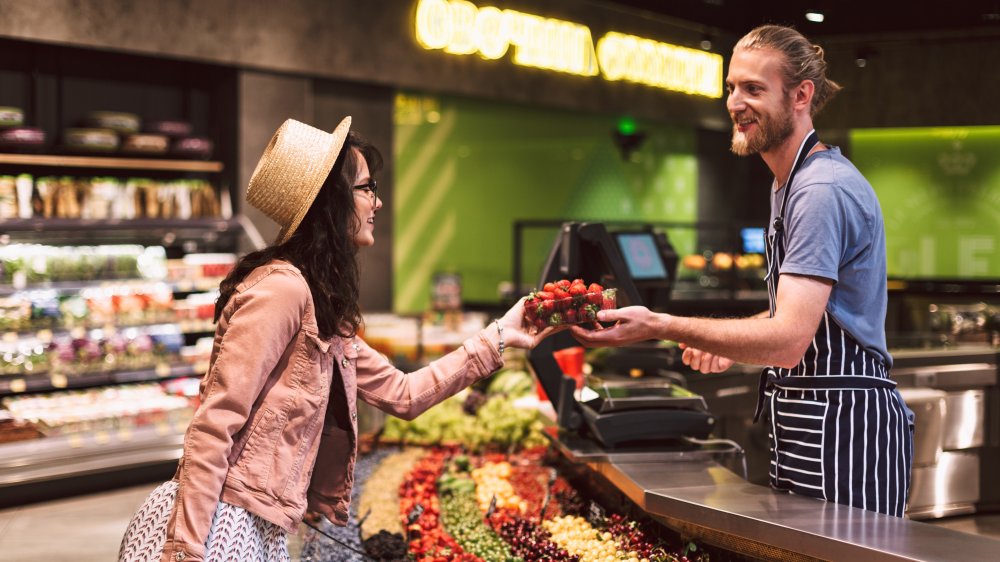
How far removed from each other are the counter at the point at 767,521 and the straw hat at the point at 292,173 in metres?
1.17

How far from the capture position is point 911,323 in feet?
23.1

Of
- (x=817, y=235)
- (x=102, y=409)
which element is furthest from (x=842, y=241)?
(x=102, y=409)

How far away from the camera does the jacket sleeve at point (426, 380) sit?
8.14 feet

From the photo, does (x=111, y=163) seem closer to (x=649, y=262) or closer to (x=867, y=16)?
(x=649, y=262)

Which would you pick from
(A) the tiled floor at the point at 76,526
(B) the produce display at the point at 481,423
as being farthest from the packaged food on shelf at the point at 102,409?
(B) the produce display at the point at 481,423

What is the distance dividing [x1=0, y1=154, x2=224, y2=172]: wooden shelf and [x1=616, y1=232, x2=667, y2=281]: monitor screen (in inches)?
143

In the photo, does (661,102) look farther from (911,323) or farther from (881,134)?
(881,134)

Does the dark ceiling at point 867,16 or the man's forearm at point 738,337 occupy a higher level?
the dark ceiling at point 867,16

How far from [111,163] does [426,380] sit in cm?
483

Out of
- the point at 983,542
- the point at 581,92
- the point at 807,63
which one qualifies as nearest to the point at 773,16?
the point at 807,63

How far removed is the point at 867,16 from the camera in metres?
4.57

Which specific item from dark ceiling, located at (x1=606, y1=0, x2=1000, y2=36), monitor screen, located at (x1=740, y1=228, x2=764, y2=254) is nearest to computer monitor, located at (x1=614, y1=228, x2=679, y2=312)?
dark ceiling, located at (x1=606, y1=0, x2=1000, y2=36)

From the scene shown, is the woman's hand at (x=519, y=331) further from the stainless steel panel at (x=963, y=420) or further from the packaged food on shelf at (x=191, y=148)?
the packaged food on shelf at (x=191, y=148)

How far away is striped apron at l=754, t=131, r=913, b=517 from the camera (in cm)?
218
